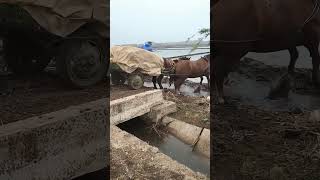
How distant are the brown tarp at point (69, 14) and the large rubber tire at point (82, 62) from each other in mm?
68

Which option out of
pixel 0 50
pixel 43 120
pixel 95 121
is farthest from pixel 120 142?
pixel 0 50

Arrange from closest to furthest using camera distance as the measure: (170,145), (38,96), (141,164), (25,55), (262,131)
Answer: (25,55)
(38,96)
(262,131)
(141,164)
(170,145)

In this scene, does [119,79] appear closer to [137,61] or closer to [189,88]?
[137,61]

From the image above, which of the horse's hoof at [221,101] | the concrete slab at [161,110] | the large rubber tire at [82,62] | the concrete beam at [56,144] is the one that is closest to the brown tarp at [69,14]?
the large rubber tire at [82,62]

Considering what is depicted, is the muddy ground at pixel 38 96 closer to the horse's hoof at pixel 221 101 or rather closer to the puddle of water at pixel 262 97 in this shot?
the horse's hoof at pixel 221 101

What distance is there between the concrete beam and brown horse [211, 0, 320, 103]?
0.72 meters

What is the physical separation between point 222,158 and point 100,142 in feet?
2.25

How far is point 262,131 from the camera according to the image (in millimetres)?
1706

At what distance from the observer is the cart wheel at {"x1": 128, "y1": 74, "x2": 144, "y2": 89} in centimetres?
329

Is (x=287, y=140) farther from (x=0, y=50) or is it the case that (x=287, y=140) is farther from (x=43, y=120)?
(x=0, y=50)

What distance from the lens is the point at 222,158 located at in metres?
1.75

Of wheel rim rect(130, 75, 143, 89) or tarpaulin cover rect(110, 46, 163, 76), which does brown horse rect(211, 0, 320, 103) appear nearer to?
tarpaulin cover rect(110, 46, 163, 76)

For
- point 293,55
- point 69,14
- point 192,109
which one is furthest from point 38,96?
point 192,109

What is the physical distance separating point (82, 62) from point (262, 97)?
942 mm
